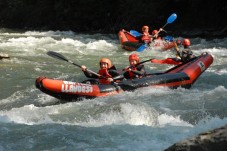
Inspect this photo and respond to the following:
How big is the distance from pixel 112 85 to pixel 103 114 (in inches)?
62.1

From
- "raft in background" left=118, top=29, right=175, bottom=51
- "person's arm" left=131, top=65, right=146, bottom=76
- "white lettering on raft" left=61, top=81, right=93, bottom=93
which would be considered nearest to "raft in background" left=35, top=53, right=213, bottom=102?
"white lettering on raft" left=61, top=81, right=93, bottom=93

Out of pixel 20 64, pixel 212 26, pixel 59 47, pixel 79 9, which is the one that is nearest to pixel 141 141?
pixel 20 64

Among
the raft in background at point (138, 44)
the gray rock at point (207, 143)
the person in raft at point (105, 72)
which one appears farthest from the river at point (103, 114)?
the raft in background at point (138, 44)

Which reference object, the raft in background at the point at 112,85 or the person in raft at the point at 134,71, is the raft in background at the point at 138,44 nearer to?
the raft in background at the point at 112,85

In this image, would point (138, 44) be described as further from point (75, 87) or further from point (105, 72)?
point (75, 87)

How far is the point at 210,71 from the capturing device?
10641 millimetres

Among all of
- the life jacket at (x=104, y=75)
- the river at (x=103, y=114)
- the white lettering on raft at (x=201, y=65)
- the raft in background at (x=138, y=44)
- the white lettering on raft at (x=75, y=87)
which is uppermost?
the raft in background at (x=138, y=44)

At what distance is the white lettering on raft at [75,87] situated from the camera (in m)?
7.58

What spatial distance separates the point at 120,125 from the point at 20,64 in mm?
6206

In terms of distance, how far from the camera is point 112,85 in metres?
8.05

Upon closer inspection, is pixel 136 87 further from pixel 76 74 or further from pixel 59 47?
pixel 59 47

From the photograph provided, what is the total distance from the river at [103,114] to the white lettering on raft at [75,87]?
0.73 feet

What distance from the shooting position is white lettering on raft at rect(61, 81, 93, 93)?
24.9ft

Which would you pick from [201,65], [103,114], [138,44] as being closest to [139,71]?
[201,65]
